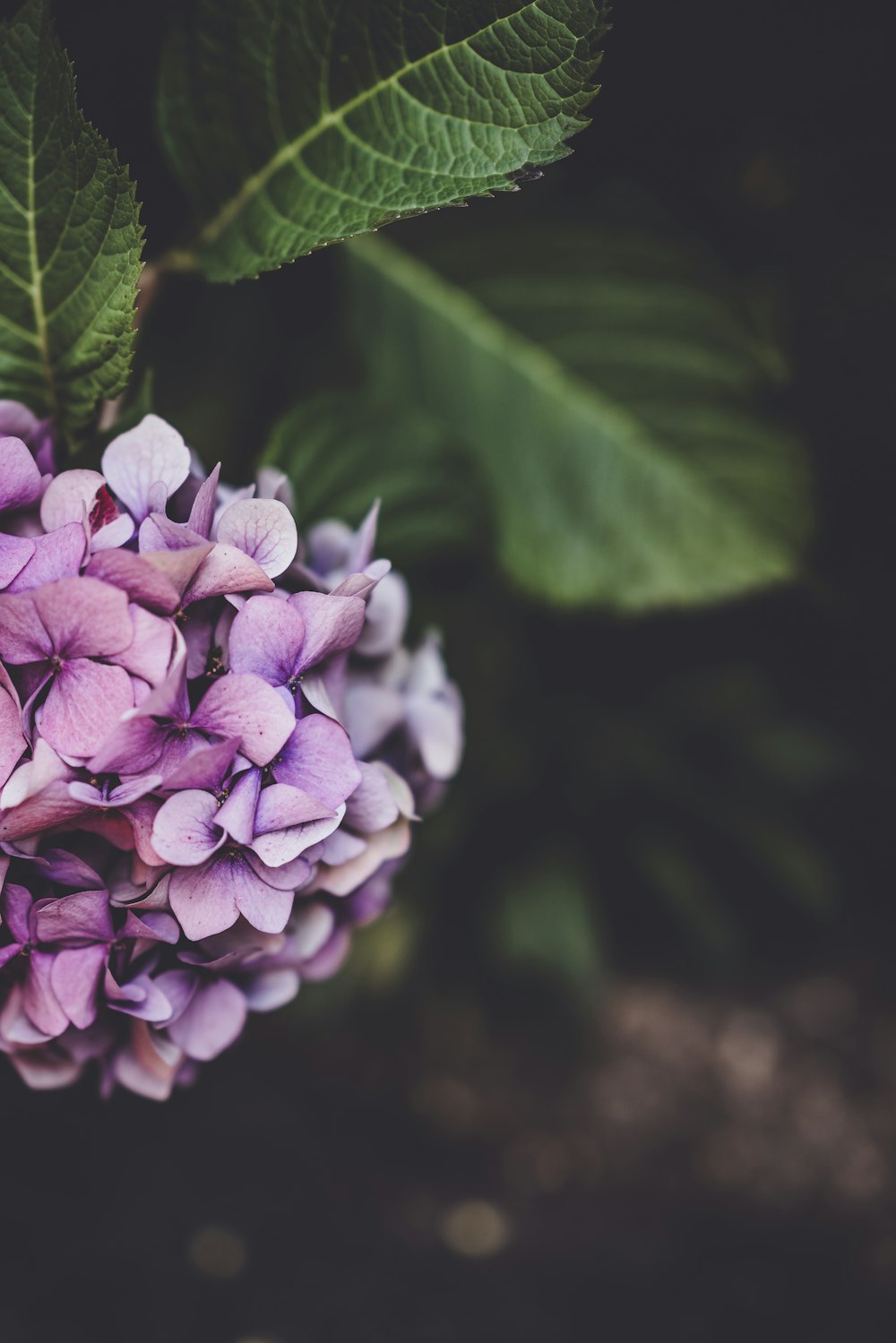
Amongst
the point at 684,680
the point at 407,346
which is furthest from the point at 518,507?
the point at 684,680

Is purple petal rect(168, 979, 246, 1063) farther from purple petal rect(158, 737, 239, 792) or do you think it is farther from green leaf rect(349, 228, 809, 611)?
green leaf rect(349, 228, 809, 611)

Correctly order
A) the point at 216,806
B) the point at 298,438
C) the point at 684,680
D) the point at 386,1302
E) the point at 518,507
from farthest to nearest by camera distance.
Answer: the point at 684,680, the point at 386,1302, the point at 518,507, the point at 298,438, the point at 216,806

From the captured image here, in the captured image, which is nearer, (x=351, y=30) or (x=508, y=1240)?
(x=351, y=30)

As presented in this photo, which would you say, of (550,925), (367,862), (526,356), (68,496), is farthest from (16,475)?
(550,925)

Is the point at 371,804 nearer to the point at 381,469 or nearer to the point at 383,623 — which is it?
the point at 383,623

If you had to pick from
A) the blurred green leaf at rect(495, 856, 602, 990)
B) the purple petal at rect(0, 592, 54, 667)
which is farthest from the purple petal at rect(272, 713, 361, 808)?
the blurred green leaf at rect(495, 856, 602, 990)

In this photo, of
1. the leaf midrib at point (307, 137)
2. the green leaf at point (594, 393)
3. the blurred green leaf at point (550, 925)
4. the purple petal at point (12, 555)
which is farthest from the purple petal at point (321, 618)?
the blurred green leaf at point (550, 925)

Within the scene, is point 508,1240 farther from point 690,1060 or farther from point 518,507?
point 518,507
